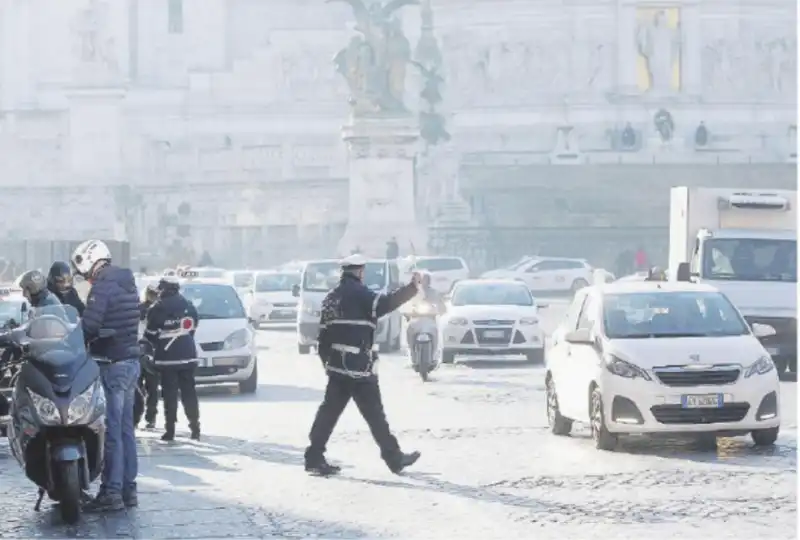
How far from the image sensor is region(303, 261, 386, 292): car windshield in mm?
32312

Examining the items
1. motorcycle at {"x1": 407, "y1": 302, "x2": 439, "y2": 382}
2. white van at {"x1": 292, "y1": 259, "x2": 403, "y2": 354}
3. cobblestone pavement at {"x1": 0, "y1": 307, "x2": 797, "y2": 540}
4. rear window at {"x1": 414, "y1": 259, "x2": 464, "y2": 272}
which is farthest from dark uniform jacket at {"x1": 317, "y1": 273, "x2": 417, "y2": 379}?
rear window at {"x1": 414, "y1": 259, "x2": 464, "y2": 272}

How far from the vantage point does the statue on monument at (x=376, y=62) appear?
5744 cm

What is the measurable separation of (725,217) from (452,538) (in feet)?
52.3

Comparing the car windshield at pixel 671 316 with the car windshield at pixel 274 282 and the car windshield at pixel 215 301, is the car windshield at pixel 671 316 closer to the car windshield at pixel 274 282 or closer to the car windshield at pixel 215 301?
the car windshield at pixel 215 301

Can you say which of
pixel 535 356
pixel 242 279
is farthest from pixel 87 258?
pixel 242 279

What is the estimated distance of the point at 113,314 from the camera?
1300cm

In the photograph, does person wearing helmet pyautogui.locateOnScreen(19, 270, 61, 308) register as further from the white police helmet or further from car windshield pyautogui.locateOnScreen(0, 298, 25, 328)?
car windshield pyautogui.locateOnScreen(0, 298, 25, 328)

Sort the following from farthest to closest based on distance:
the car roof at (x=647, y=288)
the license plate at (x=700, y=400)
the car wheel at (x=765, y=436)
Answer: the car roof at (x=647, y=288)
the car wheel at (x=765, y=436)
the license plate at (x=700, y=400)

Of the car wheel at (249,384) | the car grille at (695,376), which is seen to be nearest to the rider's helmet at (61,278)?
the car grille at (695,376)

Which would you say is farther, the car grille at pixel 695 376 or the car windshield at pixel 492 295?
the car windshield at pixel 492 295

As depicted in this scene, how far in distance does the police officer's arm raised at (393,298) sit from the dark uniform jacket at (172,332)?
3.24m

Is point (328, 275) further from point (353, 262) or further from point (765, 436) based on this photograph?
point (353, 262)

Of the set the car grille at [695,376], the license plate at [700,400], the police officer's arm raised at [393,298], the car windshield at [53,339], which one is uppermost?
the police officer's arm raised at [393,298]

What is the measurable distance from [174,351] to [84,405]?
5.45 metres
